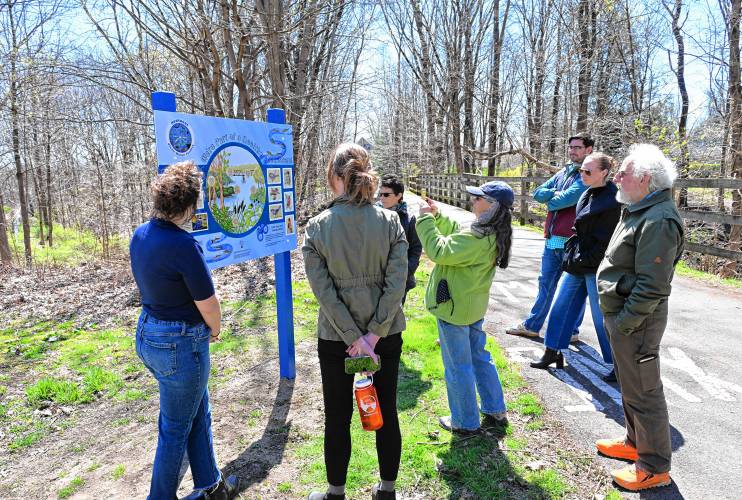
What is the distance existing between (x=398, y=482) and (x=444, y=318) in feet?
3.47

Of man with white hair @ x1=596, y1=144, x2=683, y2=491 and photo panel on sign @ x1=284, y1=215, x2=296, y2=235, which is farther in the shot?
photo panel on sign @ x1=284, y1=215, x2=296, y2=235

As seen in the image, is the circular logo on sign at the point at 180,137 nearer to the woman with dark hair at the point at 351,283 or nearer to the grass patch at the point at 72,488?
the woman with dark hair at the point at 351,283

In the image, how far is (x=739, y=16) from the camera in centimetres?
1033

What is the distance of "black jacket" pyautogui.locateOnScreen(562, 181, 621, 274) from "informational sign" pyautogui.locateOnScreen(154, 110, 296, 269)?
2474mm

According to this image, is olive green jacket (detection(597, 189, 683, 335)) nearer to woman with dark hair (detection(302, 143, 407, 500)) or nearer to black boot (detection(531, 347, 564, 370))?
woman with dark hair (detection(302, 143, 407, 500))

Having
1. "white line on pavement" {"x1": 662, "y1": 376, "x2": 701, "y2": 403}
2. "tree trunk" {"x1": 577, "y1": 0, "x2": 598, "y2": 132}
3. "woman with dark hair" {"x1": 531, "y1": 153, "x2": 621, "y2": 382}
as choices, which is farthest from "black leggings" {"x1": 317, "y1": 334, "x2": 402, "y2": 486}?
"tree trunk" {"x1": 577, "y1": 0, "x2": 598, "y2": 132}

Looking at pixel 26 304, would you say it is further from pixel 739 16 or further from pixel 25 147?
pixel 739 16

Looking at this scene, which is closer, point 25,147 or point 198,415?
point 198,415

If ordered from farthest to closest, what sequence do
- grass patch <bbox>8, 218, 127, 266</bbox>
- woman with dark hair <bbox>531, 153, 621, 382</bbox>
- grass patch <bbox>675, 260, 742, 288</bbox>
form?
grass patch <bbox>8, 218, 127, 266</bbox>
grass patch <bbox>675, 260, 742, 288</bbox>
woman with dark hair <bbox>531, 153, 621, 382</bbox>

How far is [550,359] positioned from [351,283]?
2.75 metres

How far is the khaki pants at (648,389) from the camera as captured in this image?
2557 mm

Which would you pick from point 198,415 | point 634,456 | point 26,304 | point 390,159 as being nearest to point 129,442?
point 198,415

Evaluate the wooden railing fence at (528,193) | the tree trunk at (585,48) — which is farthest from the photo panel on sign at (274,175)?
the tree trunk at (585,48)

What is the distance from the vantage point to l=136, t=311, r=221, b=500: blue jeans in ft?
7.32
